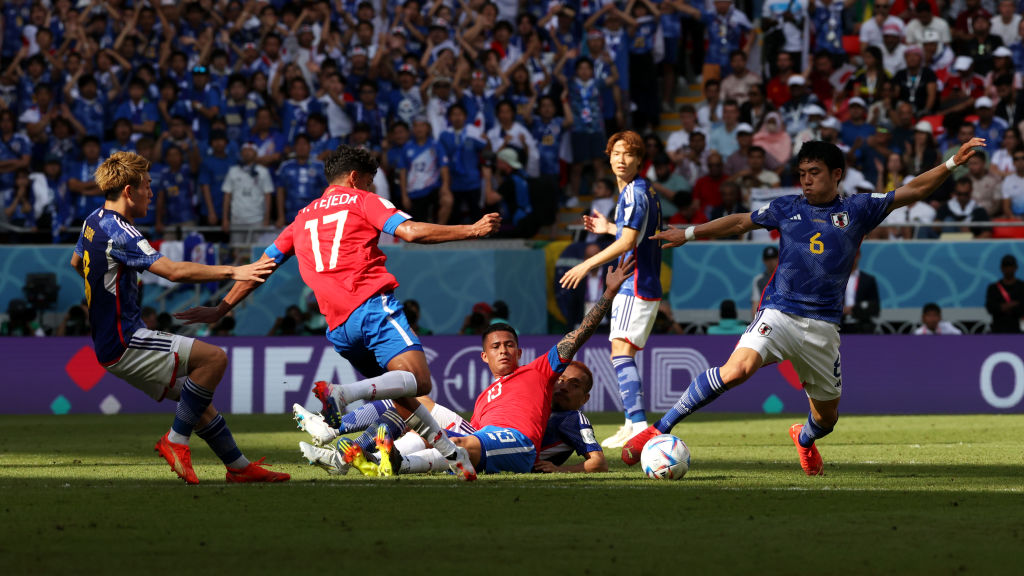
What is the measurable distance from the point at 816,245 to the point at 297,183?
40.4 ft

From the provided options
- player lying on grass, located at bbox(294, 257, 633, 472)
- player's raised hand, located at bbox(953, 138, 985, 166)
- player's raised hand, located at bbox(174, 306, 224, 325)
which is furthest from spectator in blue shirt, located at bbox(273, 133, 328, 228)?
player's raised hand, located at bbox(953, 138, 985, 166)

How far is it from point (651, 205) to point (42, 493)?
5.43m

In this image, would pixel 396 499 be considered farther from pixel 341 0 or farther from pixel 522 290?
pixel 341 0

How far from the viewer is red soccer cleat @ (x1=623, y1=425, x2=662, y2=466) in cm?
900

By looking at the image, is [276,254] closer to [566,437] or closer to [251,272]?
[251,272]

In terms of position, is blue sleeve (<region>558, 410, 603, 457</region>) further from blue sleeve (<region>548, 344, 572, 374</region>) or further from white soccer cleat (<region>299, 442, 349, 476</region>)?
white soccer cleat (<region>299, 442, 349, 476</region>)

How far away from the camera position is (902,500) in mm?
7707

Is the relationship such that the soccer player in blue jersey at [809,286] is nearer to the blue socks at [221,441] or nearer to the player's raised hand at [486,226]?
the player's raised hand at [486,226]

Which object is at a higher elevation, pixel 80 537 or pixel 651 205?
pixel 651 205

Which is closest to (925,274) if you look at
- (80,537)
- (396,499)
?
(396,499)

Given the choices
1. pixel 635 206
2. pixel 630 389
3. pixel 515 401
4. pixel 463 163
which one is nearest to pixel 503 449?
pixel 515 401

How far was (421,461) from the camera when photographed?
8.44m

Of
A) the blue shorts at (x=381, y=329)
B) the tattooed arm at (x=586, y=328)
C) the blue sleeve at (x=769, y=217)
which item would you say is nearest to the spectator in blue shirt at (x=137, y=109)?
the tattooed arm at (x=586, y=328)

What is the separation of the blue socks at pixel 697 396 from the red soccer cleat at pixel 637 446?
2.4 inches
